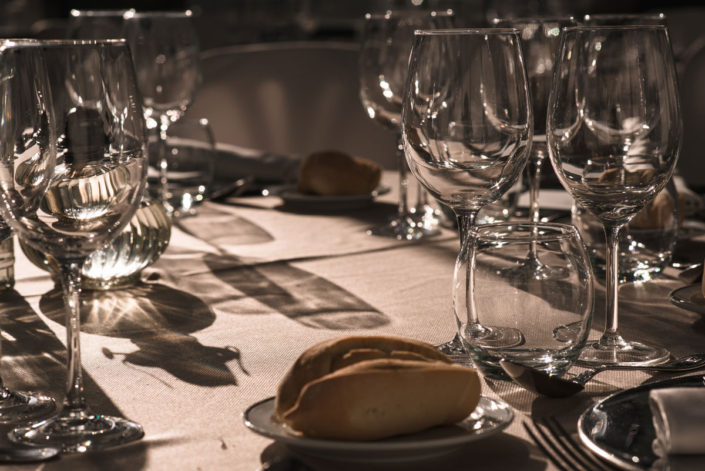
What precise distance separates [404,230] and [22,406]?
0.71 metres

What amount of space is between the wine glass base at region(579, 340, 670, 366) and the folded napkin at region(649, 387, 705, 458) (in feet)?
0.69

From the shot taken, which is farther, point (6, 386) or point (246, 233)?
point (246, 233)

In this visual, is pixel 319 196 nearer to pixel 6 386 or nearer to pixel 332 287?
pixel 332 287

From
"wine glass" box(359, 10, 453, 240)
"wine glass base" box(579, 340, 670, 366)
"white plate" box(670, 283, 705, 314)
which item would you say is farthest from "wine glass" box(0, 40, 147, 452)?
"wine glass" box(359, 10, 453, 240)

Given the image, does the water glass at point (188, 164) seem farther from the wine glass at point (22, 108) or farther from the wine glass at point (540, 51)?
the wine glass at point (22, 108)

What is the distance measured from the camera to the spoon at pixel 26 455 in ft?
1.94

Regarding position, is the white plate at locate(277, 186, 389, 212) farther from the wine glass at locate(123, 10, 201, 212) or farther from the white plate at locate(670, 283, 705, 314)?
the white plate at locate(670, 283, 705, 314)

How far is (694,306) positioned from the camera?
2.84 ft

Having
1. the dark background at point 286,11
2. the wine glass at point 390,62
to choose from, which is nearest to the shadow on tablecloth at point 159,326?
the wine glass at point 390,62

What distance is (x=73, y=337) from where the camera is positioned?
2.08 ft

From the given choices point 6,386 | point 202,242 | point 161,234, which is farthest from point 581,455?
point 202,242

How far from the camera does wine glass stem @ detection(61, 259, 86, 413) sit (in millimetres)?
636

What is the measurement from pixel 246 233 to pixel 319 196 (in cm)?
21

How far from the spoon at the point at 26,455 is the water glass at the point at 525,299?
295 mm
